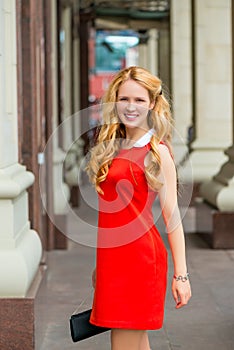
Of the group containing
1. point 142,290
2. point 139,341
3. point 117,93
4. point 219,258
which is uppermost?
point 117,93

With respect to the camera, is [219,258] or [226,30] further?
[226,30]

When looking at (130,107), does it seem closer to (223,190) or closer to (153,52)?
(223,190)

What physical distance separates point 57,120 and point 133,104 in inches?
309

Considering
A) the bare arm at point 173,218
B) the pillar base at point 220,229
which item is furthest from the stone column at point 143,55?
the bare arm at point 173,218

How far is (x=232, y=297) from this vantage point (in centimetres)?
712

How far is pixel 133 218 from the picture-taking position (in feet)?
12.1

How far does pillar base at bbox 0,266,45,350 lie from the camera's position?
486 centimetres

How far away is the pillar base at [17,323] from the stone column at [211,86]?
9827 millimetres

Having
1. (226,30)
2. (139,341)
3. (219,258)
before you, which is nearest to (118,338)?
(139,341)

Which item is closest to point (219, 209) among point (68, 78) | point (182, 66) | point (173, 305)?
point (173, 305)

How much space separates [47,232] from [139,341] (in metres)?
5.66

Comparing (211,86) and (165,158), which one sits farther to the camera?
(211,86)

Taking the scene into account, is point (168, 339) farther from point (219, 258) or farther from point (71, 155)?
point (71, 155)

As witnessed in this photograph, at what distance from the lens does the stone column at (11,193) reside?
16.0 feet
